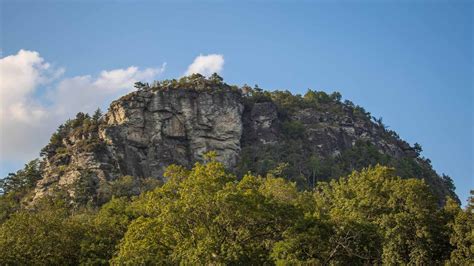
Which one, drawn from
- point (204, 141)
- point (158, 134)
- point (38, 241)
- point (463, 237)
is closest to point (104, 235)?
point (38, 241)

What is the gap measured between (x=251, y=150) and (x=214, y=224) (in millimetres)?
72399

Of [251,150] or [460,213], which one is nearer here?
[460,213]

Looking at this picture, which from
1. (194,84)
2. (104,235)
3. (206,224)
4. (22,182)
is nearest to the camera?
(206,224)

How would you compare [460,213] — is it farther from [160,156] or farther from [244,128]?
[244,128]

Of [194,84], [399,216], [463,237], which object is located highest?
[194,84]

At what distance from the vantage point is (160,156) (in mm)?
98062

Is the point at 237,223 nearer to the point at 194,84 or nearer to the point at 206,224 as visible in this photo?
the point at 206,224

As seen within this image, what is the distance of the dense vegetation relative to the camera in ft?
105

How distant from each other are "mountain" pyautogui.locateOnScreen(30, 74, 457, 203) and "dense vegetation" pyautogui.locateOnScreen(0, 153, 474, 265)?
156ft

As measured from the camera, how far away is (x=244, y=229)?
109 feet


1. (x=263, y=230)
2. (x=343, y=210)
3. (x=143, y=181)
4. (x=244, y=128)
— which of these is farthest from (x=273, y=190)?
(x=244, y=128)

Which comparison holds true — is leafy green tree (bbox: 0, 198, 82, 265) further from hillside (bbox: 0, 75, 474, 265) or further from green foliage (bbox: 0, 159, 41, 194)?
green foliage (bbox: 0, 159, 41, 194)

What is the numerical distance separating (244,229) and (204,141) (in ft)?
228

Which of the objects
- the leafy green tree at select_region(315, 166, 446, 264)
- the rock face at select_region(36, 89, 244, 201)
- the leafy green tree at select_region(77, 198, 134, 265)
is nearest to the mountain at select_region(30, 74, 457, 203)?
the rock face at select_region(36, 89, 244, 201)
